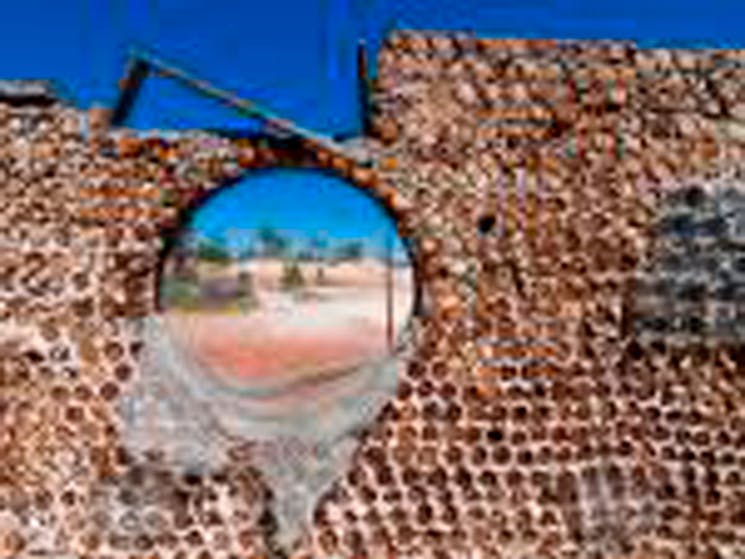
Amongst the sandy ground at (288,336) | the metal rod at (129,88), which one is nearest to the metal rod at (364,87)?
the metal rod at (129,88)

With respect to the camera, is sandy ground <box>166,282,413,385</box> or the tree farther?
the tree

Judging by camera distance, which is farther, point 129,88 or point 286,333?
point 286,333

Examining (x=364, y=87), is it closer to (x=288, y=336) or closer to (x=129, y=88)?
(x=129, y=88)

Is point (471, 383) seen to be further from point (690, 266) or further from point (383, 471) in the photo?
point (690, 266)

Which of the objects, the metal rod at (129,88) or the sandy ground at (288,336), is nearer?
A: the metal rod at (129,88)

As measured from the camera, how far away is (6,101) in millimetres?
7383

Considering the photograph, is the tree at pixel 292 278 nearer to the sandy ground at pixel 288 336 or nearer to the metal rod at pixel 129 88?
the sandy ground at pixel 288 336

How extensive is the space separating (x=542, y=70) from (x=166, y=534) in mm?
4197

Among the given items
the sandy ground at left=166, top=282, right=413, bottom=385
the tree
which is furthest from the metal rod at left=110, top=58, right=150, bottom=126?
the tree

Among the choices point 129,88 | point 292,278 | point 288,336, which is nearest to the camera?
point 129,88

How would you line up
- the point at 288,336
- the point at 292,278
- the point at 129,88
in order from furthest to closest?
the point at 292,278 → the point at 288,336 → the point at 129,88

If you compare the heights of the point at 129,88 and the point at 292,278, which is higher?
the point at 129,88

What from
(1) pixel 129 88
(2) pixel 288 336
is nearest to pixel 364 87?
(1) pixel 129 88

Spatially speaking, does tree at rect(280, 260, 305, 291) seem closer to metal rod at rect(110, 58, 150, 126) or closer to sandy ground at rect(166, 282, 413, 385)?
sandy ground at rect(166, 282, 413, 385)
